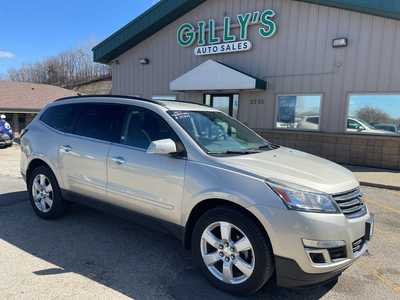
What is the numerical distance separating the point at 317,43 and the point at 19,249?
394 inches

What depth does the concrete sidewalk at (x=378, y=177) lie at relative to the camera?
7.67 m

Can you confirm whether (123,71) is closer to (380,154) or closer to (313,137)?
(313,137)

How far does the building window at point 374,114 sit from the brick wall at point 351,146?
274 millimetres

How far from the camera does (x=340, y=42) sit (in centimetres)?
989

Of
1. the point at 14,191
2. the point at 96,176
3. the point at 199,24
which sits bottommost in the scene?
the point at 14,191

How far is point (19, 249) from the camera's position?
381cm

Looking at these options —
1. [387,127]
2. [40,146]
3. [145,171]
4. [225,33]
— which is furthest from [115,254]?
[225,33]

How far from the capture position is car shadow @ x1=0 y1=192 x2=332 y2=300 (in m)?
3.07

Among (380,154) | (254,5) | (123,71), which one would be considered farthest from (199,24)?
(380,154)

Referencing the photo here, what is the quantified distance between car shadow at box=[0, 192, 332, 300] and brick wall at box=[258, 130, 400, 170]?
7.72 metres

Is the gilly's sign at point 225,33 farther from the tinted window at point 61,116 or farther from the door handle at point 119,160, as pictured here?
the door handle at point 119,160

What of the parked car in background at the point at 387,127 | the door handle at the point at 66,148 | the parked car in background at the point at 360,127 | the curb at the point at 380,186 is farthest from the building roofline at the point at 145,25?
the door handle at the point at 66,148

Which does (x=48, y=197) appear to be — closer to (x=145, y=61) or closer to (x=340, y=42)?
(x=340, y=42)

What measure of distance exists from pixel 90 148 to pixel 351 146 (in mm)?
8552
